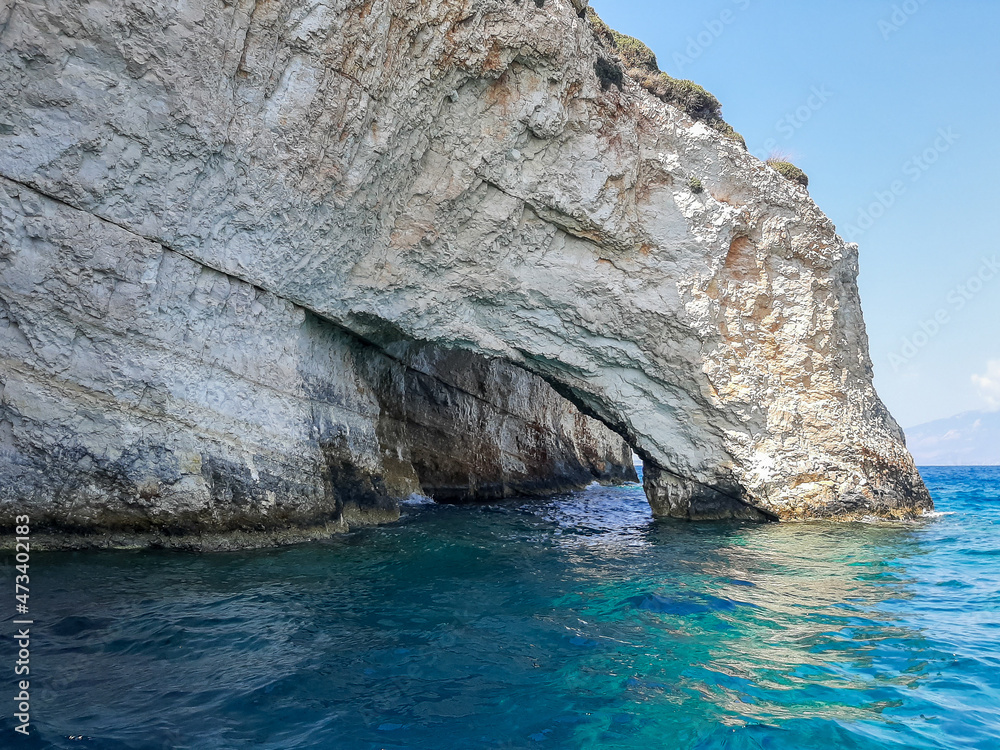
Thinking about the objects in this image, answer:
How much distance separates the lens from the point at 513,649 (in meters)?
5.68

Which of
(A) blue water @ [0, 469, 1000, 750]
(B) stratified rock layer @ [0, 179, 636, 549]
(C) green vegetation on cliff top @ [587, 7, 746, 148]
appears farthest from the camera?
(C) green vegetation on cliff top @ [587, 7, 746, 148]

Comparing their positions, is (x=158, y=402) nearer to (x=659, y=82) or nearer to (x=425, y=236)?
(x=425, y=236)

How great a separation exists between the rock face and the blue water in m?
2.62

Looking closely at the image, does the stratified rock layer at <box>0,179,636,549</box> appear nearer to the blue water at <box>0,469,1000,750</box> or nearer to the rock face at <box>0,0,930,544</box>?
the rock face at <box>0,0,930,544</box>

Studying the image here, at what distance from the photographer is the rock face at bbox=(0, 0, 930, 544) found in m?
8.19

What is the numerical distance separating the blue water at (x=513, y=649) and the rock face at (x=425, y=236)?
8.60 feet

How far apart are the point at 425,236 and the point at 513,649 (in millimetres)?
7347

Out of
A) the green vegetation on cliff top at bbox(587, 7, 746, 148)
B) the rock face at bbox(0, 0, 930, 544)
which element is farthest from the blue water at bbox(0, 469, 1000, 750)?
the green vegetation on cliff top at bbox(587, 7, 746, 148)

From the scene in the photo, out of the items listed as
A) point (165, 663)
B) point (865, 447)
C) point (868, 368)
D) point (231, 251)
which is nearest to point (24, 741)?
point (165, 663)

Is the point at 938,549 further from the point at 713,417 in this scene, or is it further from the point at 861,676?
the point at 861,676

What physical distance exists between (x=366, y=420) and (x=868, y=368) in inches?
414

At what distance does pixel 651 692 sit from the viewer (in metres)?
4.82

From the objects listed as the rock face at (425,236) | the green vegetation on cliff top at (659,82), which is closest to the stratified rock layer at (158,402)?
the rock face at (425,236)

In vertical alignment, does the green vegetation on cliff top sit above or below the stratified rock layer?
above
